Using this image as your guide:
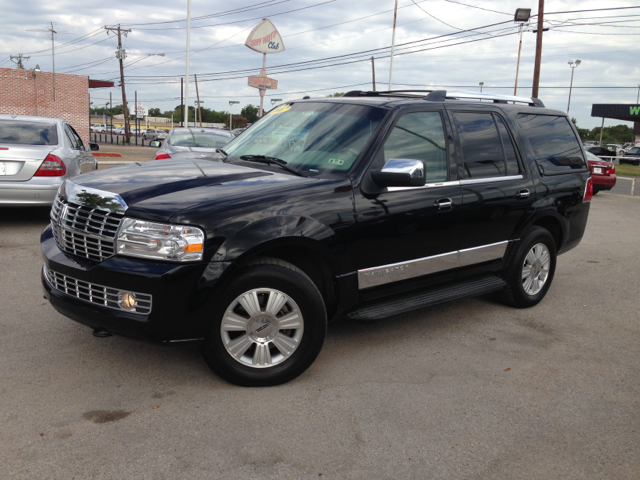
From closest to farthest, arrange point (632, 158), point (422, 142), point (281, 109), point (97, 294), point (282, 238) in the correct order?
point (97, 294) < point (282, 238) < point (422, 142) < point (281, 109) < point (632, 158)

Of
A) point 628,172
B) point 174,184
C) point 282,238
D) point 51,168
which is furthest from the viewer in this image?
point 628,172

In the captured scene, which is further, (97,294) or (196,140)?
(196,140)

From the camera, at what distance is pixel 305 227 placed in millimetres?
3701

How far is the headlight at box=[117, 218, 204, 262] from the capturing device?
3297mm

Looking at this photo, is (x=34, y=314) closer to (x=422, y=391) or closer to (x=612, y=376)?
(x=422, y=391)

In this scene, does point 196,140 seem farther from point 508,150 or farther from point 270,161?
point 508,150

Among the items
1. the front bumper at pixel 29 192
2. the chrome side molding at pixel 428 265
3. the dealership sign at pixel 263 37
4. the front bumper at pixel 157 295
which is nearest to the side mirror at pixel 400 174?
the chrome side molding at pixel 428 265

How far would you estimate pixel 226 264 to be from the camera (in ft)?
11.1

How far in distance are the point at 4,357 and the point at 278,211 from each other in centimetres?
215

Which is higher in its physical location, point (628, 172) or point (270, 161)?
point (270, 161)

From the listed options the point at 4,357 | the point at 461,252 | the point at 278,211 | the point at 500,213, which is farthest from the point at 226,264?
the point at 500,213

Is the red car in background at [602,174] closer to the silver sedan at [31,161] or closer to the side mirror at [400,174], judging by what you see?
the silver sedan at [31,161]

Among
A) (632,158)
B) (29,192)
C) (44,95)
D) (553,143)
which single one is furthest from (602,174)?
(44,95)

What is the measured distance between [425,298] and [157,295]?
2.16m
